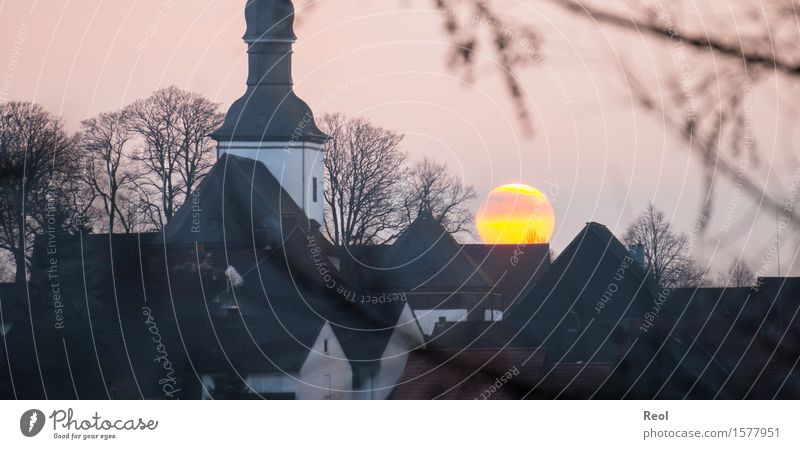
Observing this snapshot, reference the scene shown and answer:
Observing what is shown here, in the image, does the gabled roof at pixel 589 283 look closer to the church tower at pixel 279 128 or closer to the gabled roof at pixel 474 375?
the gabled roof at pixel 474 375

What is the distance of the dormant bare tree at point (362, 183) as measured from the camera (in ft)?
176

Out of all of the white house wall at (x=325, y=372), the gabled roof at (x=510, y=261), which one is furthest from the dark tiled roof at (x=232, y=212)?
the gabled roof at (x=510, y=261)

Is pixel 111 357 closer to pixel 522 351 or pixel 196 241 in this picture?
pixel 522 351

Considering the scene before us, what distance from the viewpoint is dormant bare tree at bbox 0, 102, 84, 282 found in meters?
31.2

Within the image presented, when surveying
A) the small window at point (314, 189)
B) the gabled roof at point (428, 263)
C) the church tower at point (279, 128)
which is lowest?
the gabled roof at point (428, 263)

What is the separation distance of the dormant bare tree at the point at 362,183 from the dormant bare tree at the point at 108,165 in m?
11.1

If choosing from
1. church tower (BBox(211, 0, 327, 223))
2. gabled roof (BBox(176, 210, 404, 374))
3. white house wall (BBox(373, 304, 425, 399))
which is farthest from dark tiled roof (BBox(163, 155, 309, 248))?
white house wall (BBox(373, 304, 425, 399))

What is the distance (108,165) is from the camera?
40094 millimetres

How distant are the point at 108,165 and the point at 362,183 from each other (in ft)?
53.8

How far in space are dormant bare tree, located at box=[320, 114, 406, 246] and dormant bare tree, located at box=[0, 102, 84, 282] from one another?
14864 mm

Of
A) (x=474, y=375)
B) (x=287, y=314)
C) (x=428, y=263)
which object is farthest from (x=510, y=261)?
(x=474, y=375)
